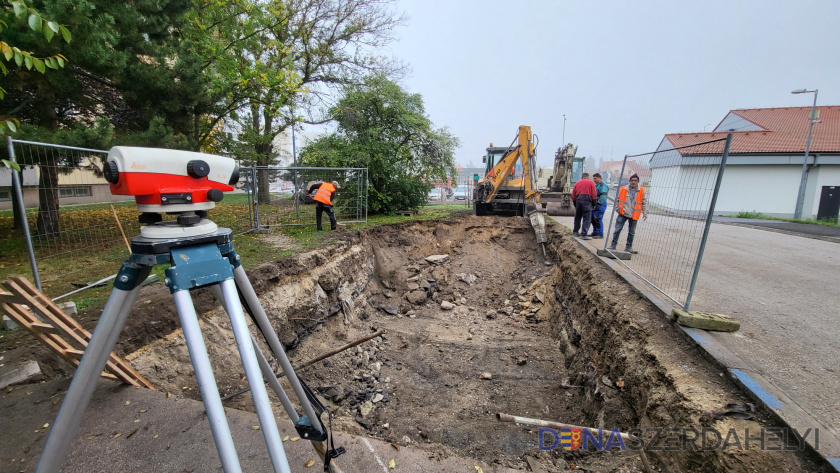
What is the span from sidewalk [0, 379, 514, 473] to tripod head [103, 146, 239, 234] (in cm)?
161

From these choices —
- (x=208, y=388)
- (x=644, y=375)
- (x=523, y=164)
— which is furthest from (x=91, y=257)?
(x=523, y=164)

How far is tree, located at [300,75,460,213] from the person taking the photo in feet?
38.5

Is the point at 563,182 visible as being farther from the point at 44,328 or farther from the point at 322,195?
the point at 44,328

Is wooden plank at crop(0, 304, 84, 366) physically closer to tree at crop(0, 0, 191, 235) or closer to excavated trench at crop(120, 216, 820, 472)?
excavated trench at crop(120, 216, 820, 472)

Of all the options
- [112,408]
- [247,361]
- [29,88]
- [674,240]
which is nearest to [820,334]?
[674,240]

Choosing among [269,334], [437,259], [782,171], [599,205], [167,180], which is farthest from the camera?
[782,171]

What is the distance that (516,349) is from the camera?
6.00m

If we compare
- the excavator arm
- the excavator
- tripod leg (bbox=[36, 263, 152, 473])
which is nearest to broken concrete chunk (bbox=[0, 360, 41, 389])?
tripod leg (bbox=[36, 263, 152, 473])

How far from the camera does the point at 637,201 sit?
6547 mm

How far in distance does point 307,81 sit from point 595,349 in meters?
15.3

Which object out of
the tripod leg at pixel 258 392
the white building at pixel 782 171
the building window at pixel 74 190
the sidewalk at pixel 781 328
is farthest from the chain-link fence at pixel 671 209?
the white building at pixel 782 171

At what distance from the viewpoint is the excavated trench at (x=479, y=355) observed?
2.97 meters

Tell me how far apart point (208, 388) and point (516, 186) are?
12986 millimetres

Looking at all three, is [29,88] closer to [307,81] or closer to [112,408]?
[112,408]
